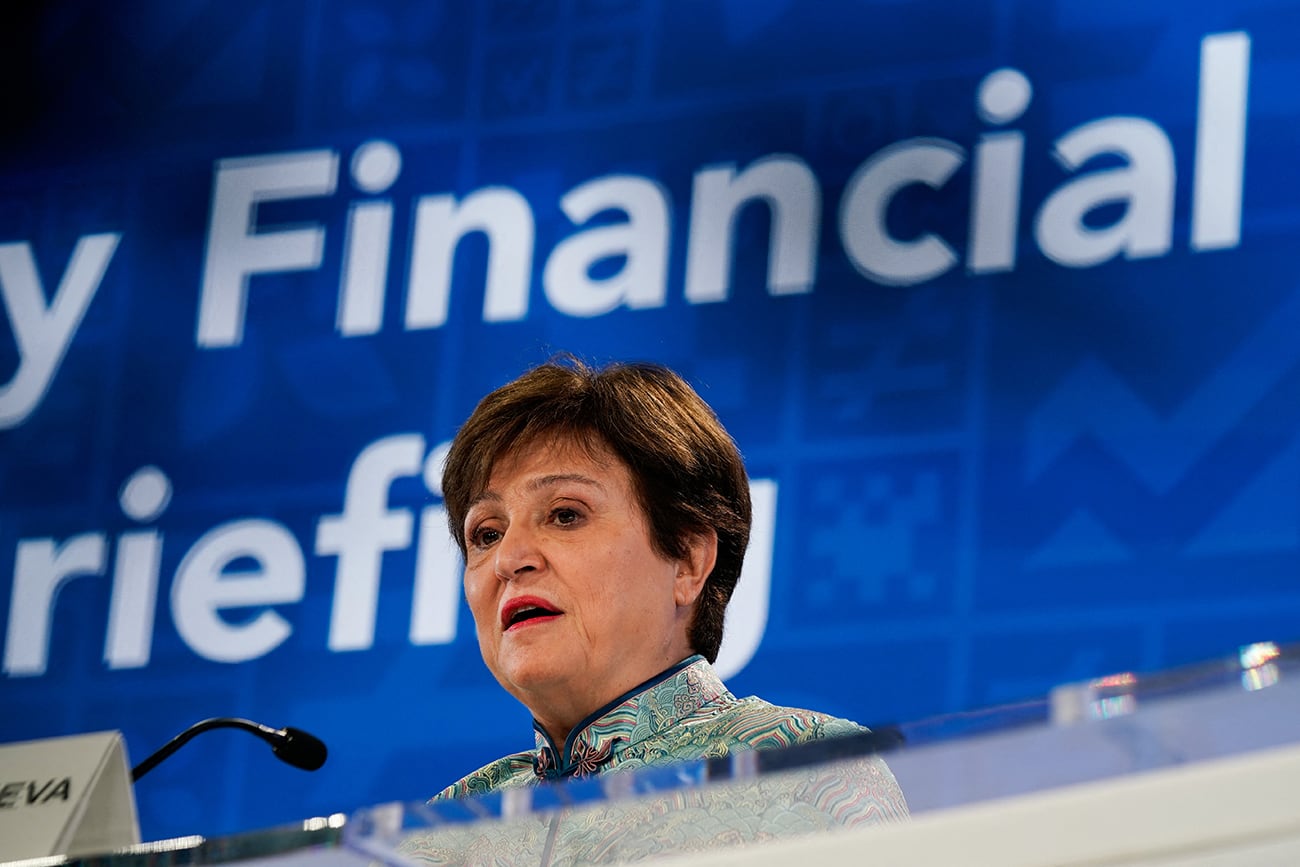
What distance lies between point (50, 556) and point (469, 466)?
1.93 metres

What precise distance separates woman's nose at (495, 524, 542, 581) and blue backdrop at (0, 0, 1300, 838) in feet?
4.15

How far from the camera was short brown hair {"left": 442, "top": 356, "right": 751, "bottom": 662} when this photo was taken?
77.1 inches

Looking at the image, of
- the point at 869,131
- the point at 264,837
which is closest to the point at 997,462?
the point at 869,131

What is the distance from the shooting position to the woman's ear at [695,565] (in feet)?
6.50

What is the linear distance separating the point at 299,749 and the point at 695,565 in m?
0.52

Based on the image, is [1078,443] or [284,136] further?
[284,136]

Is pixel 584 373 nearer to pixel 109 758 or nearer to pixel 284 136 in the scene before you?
pixel 109 758

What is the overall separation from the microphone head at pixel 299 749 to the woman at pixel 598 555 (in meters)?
0.28

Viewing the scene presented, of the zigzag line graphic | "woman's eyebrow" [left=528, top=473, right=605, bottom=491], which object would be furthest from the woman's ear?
the zigzag line graphic

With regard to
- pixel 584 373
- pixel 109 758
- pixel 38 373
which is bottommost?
pixel 109 758

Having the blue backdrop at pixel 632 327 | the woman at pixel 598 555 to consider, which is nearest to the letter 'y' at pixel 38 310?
the blue backdrop at pixel 632 327

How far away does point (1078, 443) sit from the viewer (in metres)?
3.03

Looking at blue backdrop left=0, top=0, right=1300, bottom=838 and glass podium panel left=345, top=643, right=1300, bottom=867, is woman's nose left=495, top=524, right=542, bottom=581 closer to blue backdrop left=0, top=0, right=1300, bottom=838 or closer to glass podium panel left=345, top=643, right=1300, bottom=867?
glass podium panel left=345, top=643, right=1300, bottom=867

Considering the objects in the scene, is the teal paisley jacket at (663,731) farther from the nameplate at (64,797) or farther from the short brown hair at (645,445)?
the nameplate at (64,797)
